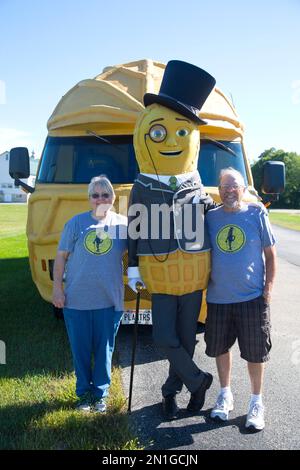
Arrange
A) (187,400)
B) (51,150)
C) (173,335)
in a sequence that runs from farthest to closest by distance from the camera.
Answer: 1. (51,150)
2. (187,400)
3. (173,335)

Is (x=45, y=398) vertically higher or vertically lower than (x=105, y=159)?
lower

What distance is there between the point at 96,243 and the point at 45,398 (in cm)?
130

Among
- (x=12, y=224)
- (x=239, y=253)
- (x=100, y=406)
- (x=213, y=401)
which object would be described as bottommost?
(x=12, y=224)

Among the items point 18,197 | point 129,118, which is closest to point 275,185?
point 129,118

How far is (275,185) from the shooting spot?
5.88 meters

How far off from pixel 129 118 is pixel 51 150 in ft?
3.69

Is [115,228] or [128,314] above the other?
[115,228]

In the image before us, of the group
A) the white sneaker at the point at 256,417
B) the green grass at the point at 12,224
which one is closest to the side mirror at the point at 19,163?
the white sneaker at the point at 256,417

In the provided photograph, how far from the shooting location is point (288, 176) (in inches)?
2827

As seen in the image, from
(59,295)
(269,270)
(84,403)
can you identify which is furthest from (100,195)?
(84,403)

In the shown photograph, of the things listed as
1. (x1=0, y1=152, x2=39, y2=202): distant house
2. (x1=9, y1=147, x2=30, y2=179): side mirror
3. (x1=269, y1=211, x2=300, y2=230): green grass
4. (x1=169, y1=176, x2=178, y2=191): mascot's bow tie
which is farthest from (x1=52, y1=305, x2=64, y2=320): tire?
(x1=0, y1=152, x2=39, y2=202): distant house

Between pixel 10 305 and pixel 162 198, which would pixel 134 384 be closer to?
pixel 162 198

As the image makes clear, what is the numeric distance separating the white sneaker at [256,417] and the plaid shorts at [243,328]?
1.10ft

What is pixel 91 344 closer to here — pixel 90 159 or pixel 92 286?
pixel 92 286
